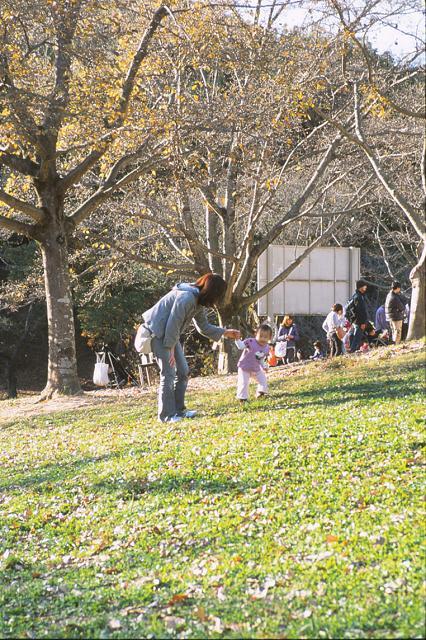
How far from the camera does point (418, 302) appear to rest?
45.1ft

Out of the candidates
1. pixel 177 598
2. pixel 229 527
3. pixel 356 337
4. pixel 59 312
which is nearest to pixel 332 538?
pixel 229 527

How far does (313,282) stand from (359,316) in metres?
4.26

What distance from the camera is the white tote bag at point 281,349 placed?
20.4 metres

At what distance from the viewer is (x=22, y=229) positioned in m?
15.0

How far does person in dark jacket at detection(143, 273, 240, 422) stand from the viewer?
9188mm

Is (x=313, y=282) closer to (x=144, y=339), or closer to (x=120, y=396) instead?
(x=120, y=396)

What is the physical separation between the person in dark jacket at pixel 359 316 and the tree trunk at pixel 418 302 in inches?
109

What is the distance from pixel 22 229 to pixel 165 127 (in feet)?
12.1

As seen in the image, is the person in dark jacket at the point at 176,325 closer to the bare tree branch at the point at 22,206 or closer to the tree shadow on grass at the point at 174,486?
the tree shadow on grass at the point at 174,486

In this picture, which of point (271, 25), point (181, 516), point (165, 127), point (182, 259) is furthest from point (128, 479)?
point (182, 259)

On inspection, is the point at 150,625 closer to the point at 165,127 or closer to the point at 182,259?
the point at 165,127

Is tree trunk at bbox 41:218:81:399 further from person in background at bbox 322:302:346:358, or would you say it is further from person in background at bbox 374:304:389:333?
person in background at bbox 374:304:389:333

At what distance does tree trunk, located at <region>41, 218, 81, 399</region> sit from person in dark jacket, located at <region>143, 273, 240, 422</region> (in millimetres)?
5560

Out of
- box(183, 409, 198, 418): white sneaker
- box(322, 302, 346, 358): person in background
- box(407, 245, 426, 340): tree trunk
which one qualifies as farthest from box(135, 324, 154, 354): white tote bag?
box(322, 302, 346, 358): person in background
